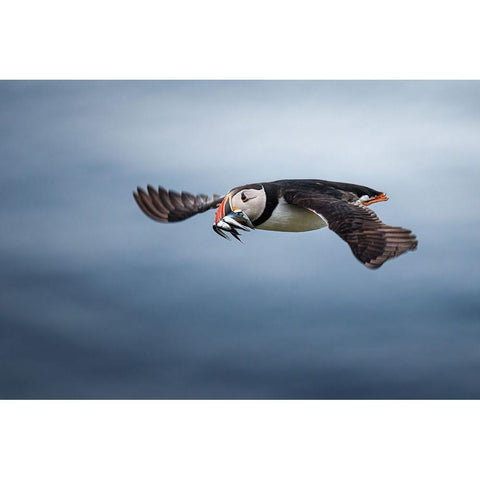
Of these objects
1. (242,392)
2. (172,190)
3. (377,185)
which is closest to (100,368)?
(242,392)

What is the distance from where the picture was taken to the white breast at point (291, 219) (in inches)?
187

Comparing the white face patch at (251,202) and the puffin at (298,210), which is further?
the white face patch at (251,202)

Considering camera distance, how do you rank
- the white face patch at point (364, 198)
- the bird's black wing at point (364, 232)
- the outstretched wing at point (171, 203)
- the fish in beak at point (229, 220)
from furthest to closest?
the outstretched wing at point (171, 203), the white face patch at point (364, 198), the fish in beak at point (229, 220), the bird's black wing at point (364, 232)

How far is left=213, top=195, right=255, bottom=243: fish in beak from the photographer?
4.73 meters

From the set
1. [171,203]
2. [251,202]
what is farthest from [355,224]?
[171,203]

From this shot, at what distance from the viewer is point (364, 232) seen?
4.04 m

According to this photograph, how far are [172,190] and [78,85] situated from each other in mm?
1325

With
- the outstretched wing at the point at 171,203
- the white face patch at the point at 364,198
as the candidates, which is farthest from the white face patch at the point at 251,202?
the white face patch at the point at 364,198

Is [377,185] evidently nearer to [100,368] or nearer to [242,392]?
[242,392]

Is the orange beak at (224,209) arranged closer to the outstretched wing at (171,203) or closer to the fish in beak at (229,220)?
the fish in beak at (229,220)

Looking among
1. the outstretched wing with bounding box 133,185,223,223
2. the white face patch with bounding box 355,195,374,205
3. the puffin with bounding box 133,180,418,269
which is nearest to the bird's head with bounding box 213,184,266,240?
the puffin with bounding box 133,180,418,269

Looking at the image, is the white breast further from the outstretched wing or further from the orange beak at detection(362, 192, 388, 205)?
the outstretched wing

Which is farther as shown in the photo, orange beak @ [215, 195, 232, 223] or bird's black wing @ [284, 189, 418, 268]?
orange beak @ [215, 195, 232, 223]

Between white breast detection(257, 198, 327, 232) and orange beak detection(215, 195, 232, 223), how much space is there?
20 centimetres
